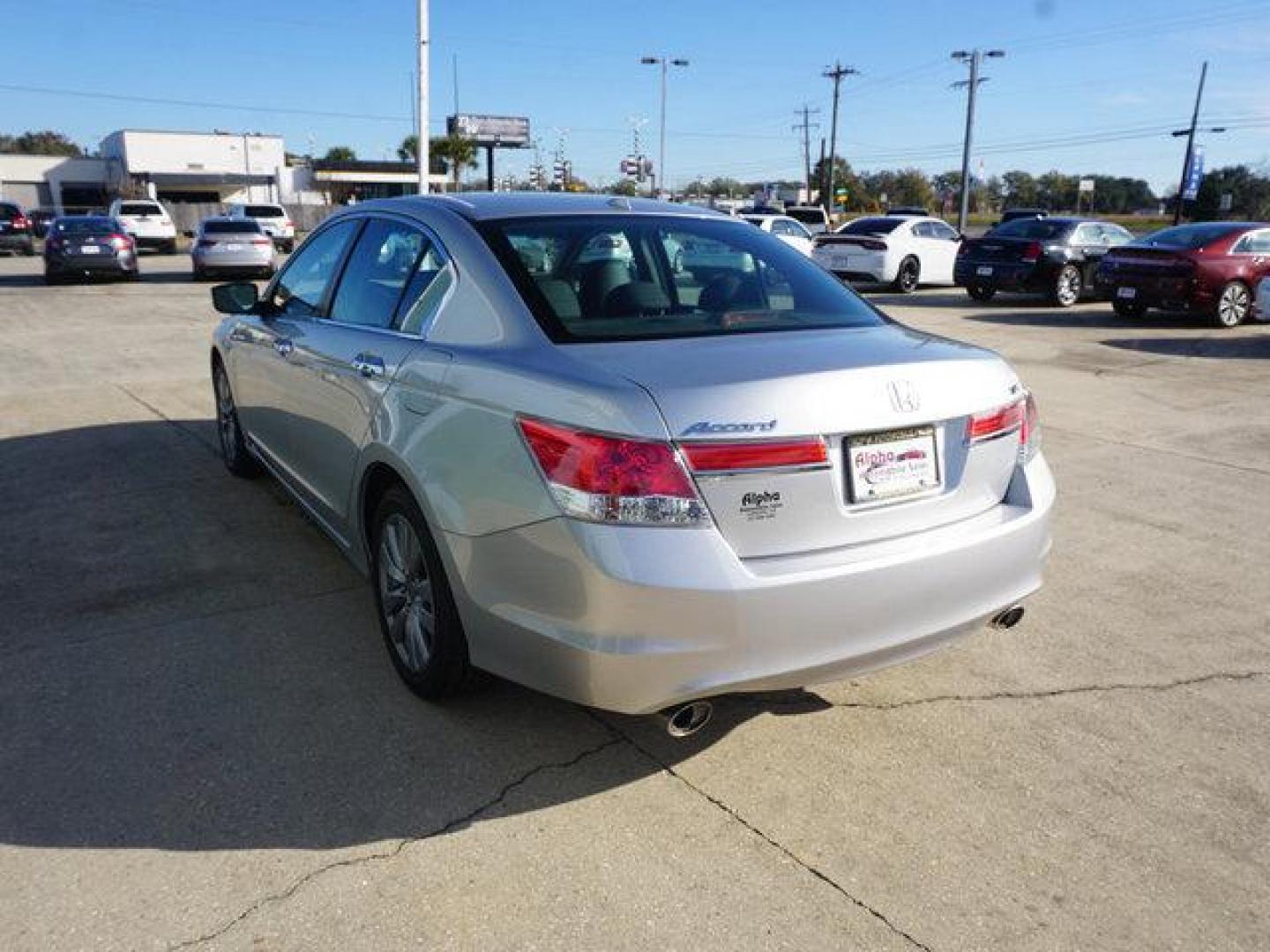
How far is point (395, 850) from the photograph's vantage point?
2.69 meters

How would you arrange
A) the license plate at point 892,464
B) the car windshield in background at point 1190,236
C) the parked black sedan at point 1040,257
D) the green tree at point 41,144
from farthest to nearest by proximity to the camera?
the green tree at point 41,144 → the parked black sedan at point 1040,257 → the car windshield in background at point 1190,236 → the license plate at point 892,464

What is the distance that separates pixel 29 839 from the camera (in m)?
2.71

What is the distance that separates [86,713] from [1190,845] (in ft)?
11.1

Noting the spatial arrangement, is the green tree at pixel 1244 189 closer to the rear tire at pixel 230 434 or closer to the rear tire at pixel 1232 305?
the rear tire at pixel 1232 305

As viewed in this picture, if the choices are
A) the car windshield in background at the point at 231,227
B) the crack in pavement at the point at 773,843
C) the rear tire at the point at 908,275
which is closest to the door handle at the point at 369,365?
the crack in pavement at the point at 773,843

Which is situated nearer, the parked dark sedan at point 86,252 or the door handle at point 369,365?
the door handle at point 369,365

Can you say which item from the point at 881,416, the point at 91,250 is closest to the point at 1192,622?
the point at 881,416

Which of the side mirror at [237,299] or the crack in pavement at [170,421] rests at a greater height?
the side mirror at [237,299]

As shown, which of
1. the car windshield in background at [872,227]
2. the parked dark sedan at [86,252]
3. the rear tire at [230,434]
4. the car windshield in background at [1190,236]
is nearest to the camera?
the rear tire at [230,434]

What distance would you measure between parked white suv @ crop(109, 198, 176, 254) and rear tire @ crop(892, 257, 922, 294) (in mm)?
23779

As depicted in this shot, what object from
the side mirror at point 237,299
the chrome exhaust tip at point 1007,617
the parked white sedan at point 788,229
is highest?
the parked white sedan at point 788,229

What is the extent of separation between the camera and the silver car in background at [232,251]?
21531 mm

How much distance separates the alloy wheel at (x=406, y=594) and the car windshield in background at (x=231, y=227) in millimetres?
20558

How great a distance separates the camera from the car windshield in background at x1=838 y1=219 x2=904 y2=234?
20.6 metres
